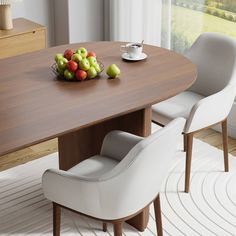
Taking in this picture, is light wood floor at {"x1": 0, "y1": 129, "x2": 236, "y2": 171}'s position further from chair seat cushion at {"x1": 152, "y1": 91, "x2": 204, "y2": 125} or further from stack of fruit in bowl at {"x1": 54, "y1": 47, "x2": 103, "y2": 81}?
stack of fruit in bowl at {"x1": 54, "y1": 47, "x2": 103, "y2": 81}

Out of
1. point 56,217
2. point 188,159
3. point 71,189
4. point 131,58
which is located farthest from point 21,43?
point 71,189

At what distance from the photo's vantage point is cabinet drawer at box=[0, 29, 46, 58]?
4359mm

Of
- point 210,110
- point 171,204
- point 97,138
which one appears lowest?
point 171,204

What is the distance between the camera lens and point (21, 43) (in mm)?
4438

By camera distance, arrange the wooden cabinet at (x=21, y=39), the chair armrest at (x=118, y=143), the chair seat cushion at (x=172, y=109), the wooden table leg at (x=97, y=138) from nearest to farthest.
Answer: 1. the chair armrest at (x=118, y=143)
2. the wooden table leg at (x=97, y=138)
3. the chair seat cushion at (x=172, y=109)
4. the wooden cabinet at (x=21, y=39)

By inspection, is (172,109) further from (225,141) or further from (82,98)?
(82,98)

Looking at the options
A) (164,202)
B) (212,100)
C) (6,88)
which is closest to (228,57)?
(212,100)

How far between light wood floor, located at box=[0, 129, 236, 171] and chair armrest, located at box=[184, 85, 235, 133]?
0.66 metres

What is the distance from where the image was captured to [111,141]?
3.04 m

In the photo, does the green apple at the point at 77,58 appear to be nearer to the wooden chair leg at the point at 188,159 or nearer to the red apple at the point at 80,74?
the red apple at the point at 80,74

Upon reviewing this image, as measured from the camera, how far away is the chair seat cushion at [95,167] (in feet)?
9.43

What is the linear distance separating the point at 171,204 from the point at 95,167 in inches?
29.0

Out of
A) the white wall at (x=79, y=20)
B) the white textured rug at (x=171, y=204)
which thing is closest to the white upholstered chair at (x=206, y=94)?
the white textured rug at (x=171, y=204)

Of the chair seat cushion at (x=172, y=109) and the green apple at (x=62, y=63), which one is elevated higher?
the green apple at (x=62, y=63)
